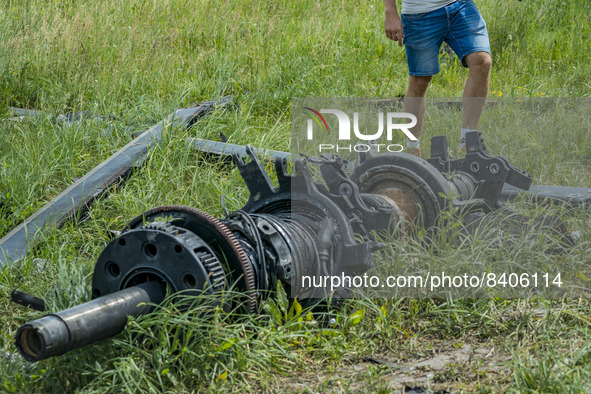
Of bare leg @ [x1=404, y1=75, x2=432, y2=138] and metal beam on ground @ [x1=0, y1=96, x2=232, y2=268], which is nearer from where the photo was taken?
metal beam on ground @ [x1=0, y1=96, x2=232, y2=268]

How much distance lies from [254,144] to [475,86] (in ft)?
6.09

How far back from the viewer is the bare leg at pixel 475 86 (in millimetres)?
4605

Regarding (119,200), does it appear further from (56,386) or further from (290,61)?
(290,61)

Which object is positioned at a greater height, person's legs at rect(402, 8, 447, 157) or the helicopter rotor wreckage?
person's legs at rect(402, 8, 447, 157)

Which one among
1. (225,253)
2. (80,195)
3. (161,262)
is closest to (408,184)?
(225,253)

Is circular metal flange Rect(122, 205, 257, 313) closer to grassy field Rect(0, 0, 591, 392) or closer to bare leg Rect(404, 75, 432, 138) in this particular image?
grassy field Rect(0, 0, 591, 392)

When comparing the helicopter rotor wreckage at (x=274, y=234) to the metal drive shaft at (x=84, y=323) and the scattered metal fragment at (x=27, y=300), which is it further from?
the scattered metal fragment at (x=27, y=300)

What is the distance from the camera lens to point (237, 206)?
13.8ft

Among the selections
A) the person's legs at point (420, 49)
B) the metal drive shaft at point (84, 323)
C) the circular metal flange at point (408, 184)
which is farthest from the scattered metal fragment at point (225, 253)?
the person's legs at point (420, 49)

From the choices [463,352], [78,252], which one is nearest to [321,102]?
[78,252]

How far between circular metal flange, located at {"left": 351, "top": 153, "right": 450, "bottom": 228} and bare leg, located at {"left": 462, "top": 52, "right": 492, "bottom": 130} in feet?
4.98

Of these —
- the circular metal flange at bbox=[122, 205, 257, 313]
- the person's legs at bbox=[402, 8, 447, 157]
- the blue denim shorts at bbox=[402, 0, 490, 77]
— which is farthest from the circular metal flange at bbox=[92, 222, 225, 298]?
the blue denim shorts at bbox=[402, 0, 490, 77]

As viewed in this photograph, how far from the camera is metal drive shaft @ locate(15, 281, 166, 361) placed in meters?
2.07

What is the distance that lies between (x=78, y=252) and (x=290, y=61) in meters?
4.10
